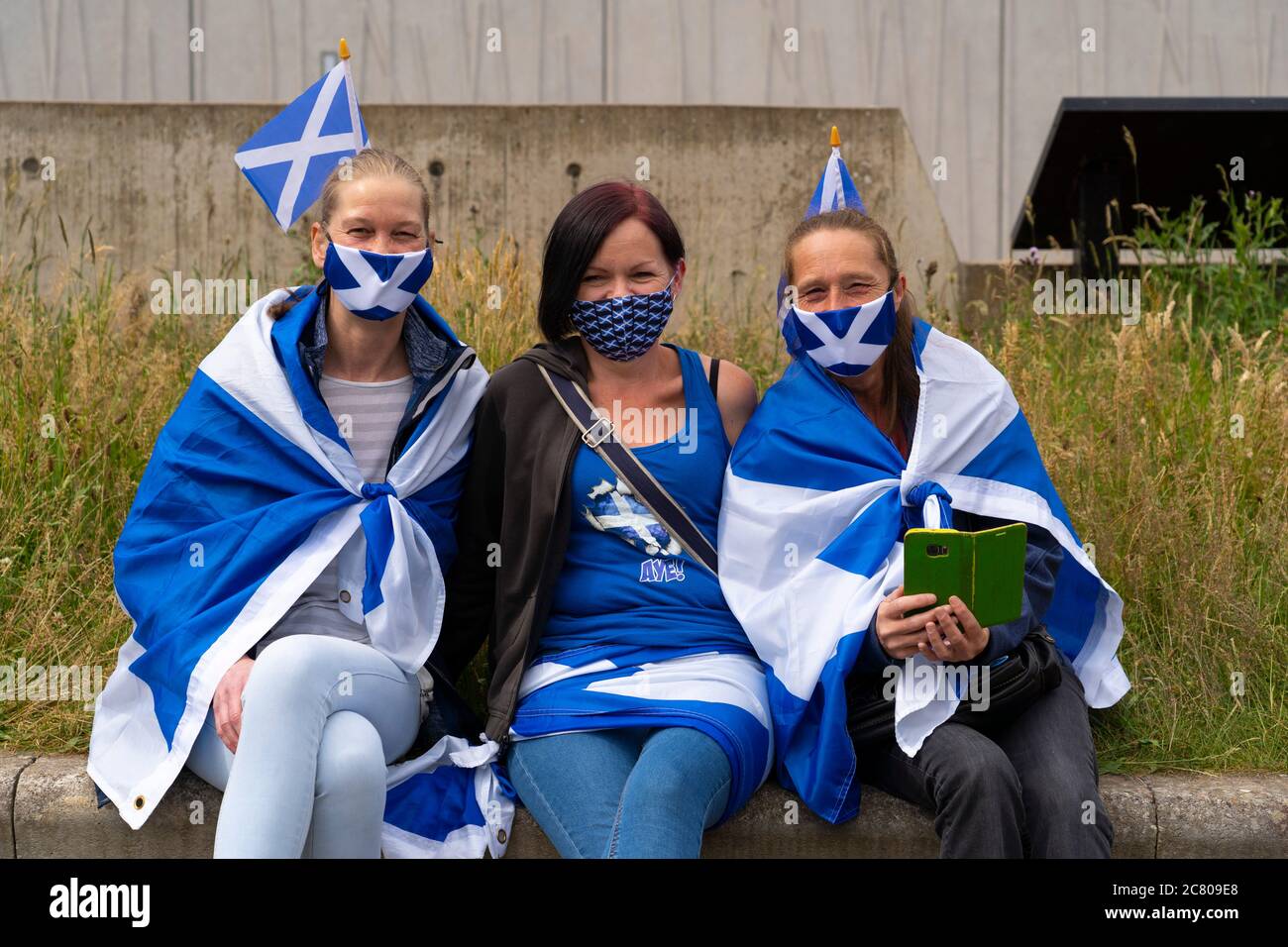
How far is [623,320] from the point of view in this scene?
123 inches

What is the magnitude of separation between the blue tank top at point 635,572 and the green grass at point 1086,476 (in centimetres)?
68

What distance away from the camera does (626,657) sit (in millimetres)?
2939

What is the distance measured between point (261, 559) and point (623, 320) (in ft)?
3.05

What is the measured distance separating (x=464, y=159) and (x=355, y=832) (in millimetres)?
4390

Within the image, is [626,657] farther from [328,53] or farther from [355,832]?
[328,53]

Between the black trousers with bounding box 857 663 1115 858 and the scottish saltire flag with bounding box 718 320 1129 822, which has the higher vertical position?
the scottish saltire flag with bounding box 718 320 1129 822

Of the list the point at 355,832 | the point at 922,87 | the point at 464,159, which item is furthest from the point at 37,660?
the point at 922,87

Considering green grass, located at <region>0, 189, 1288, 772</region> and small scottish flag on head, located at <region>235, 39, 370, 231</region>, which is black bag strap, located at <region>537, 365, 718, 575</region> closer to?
green grass, located at <region>0, 189, 1288, 772</region>

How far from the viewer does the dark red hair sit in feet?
10.3

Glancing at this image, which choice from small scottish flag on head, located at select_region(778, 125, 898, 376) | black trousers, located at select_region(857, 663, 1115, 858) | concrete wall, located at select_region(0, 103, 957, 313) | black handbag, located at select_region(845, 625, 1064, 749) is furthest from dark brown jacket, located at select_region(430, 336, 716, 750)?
concrete wall, located at select_region(0, 103, 957, 313)

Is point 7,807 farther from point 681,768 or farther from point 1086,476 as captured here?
point 1086,476

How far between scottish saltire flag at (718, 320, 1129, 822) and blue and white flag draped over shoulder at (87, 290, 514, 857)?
0.65m

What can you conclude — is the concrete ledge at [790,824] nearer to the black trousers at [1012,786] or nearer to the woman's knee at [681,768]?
the black trousers at [1012,786]

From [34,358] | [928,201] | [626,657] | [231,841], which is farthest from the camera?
[928,201]
